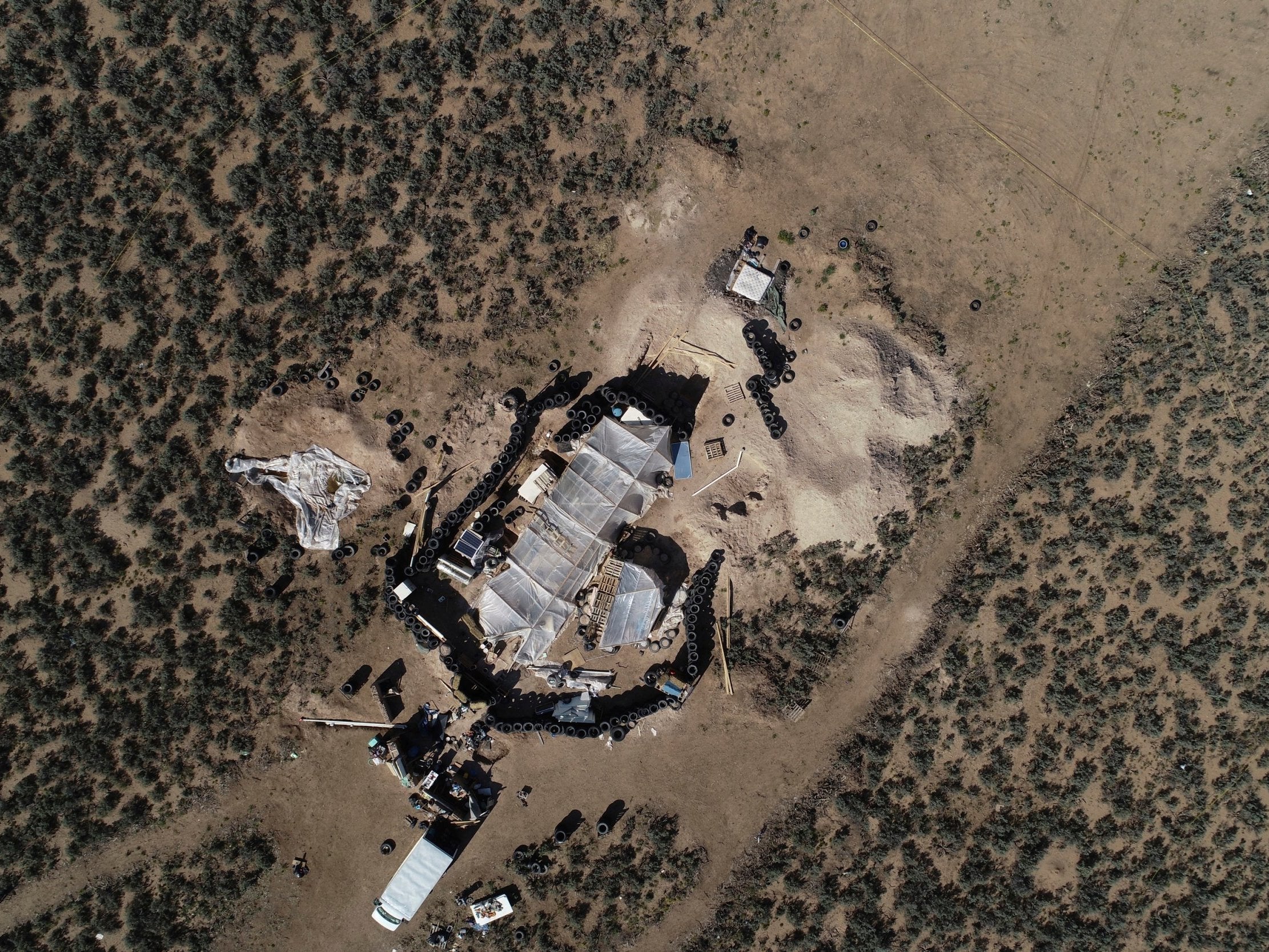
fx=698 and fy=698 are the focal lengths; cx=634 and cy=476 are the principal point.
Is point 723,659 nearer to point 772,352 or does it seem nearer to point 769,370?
point 769,370

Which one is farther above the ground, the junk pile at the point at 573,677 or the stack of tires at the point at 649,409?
the stack of tires at the point at 649,409

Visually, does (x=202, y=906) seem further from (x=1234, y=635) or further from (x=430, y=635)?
(x=1234, y=635)

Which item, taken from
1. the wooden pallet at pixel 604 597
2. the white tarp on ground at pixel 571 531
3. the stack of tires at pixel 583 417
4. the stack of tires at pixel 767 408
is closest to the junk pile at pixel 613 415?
the stack of tires at pixel 583 417

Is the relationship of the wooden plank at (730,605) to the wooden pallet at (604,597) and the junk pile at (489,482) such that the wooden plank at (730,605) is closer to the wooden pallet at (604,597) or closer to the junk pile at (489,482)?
the wooden pallet at (604,597)

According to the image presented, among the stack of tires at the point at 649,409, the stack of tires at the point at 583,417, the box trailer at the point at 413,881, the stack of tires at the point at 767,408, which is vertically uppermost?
the stack of tires at the point at 767,408

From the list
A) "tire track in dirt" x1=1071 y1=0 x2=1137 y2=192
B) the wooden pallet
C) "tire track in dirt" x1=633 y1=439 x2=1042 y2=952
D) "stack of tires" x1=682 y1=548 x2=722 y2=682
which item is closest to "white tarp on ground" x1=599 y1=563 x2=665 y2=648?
the wooden pallet

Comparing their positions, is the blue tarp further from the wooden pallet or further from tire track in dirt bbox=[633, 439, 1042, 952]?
tire track in dirt bbox=[633, 439, 1042, 952]
